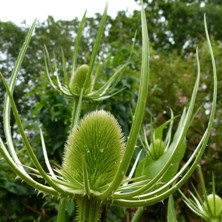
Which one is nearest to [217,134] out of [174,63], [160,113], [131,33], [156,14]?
[160,113]

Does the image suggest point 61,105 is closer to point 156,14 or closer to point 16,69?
point 16,69

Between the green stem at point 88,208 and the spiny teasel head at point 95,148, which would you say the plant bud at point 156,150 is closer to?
the spiny teasel head at point 95,148

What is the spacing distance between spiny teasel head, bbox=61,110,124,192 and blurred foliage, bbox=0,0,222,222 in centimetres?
24

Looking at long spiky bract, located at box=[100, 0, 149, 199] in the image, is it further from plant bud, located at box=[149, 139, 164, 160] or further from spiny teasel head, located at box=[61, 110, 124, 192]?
plant bud, located at box=[149, 139, 164, 160]

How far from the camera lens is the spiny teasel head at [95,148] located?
71cm

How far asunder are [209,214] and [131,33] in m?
7.54

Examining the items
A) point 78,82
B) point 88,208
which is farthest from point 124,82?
point 88,208

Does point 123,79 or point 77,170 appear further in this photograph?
point 123,79

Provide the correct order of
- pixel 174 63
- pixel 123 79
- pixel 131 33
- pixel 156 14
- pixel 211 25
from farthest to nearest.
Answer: pixel 156 14
pixel 211 25
pixel 131 33
pixel 174 63
pixel 123 79

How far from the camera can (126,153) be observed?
0.52 metres

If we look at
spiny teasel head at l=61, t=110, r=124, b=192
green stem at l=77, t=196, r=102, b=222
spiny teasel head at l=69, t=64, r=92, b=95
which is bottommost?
green stem at l=77, t=196, r=102, b=222

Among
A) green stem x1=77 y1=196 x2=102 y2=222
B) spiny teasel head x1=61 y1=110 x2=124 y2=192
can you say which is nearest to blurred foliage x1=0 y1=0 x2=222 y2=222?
spiny teasel head x1=61 y1=110 x2=124 y2=192

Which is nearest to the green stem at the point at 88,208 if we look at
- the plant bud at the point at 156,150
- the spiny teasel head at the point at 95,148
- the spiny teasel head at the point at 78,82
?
the spiny teasel head at the point at 95,148

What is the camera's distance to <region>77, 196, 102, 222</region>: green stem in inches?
24.3
